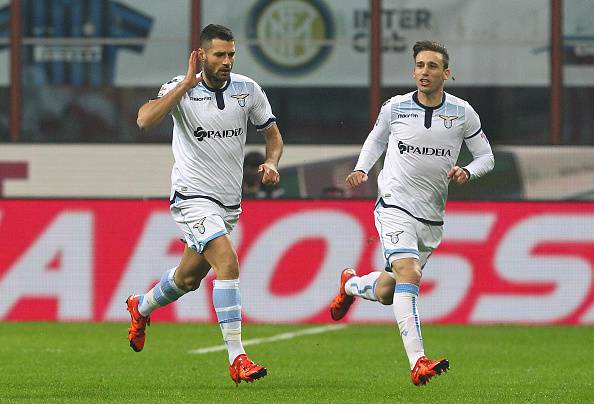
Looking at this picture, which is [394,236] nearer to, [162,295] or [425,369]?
[425,369]

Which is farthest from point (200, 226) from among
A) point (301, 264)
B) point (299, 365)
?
point (301, 264)

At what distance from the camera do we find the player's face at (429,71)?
10117 millimetres

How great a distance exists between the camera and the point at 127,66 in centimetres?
1830

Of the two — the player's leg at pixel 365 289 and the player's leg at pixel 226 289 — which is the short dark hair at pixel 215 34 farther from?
the player's leg at pixel 365 289

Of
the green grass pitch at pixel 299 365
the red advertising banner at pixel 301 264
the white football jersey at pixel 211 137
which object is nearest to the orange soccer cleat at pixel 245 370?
the green grass pitch at pixel 299 365

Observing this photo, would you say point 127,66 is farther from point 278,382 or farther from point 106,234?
point 278,382

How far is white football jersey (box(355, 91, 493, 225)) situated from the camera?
10.4 m

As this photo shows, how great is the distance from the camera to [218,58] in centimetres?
998

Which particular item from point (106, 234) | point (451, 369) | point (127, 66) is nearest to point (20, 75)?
point (127, 66)

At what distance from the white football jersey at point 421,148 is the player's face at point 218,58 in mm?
1034

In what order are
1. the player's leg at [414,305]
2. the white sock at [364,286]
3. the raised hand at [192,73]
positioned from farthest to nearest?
the white sock at [364,286] < the raised hand at [192,73] < the player's leg at [414,305]

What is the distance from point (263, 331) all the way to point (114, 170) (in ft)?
12.5

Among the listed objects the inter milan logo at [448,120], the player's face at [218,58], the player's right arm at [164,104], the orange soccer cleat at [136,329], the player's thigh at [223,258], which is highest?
the player's face at [218,58]

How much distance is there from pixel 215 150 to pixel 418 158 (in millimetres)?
1273
